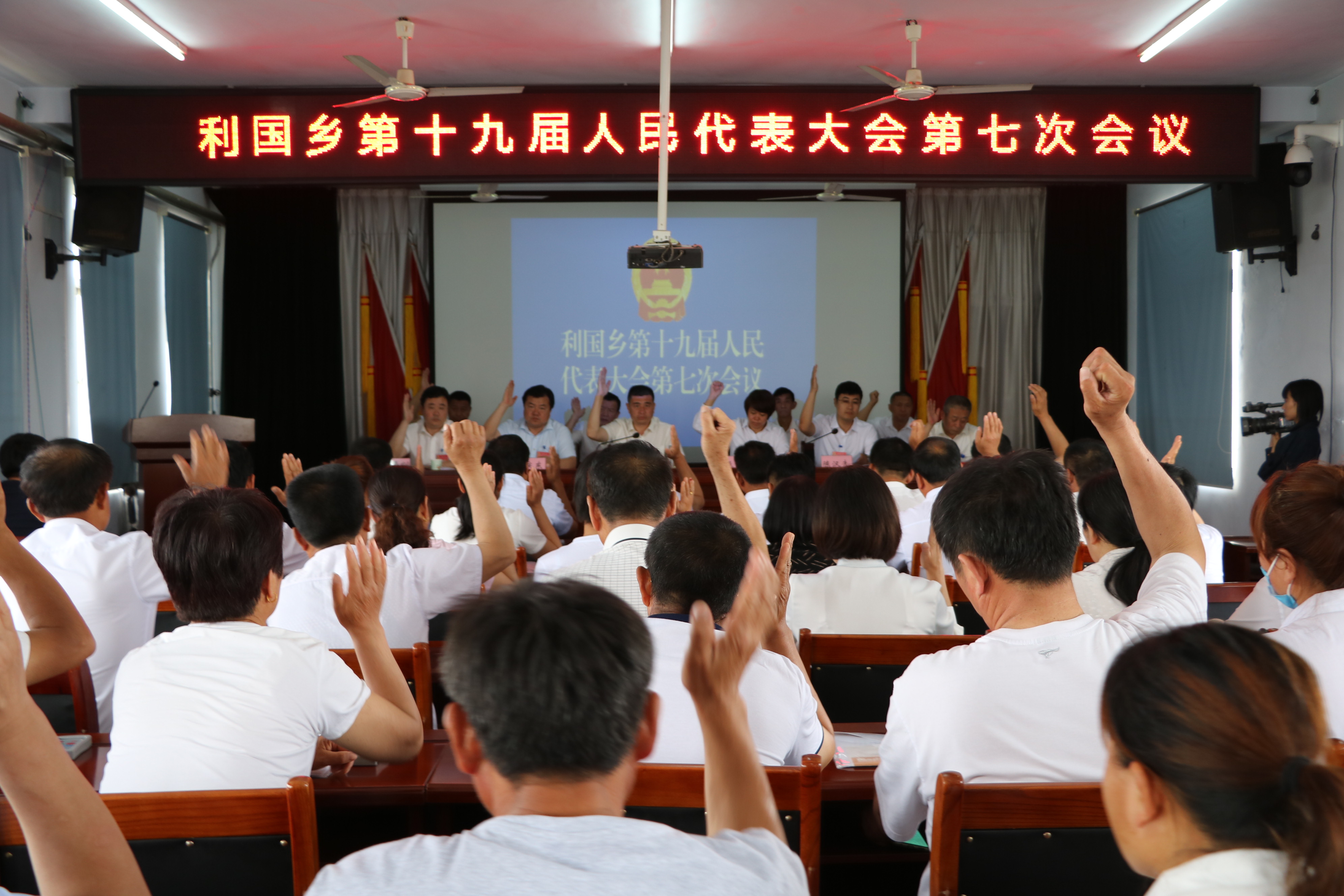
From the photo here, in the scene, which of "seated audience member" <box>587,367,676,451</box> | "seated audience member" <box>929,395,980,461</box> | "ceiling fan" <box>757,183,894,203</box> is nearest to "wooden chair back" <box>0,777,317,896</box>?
"seated audience member" <box>587,367,676,451</box>

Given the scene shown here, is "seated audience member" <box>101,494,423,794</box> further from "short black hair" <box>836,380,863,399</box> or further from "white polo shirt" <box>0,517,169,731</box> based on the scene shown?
"short black hair" <box>836,380,863,399</box>

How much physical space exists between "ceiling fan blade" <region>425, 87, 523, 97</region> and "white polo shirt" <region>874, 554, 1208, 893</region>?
3522mm

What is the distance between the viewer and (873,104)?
15.0 feet

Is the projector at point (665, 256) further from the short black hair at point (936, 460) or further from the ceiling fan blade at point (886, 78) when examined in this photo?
the short black hair at point (936, 460)

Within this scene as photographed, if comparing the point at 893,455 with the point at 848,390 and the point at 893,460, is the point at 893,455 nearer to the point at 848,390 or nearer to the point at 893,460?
the point at 893,460

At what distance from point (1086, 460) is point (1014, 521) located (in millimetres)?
2338

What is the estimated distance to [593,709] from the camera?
0.89 m

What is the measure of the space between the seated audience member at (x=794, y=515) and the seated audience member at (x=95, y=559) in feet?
5.47

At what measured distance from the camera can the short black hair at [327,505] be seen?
2.61 meters

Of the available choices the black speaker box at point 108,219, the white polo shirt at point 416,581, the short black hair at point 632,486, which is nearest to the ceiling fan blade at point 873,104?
the short black hair at point 632,486

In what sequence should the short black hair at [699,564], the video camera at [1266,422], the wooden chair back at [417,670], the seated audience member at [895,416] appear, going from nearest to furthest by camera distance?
the short black hair at [699,564] < the wooden chair back at [417,670] < the video camera at [1266,422] < the seated audience member at [895,416]

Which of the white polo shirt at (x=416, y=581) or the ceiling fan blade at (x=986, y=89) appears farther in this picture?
the ceiling fan blade at (x=986, y=89)

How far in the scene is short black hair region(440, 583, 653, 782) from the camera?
88 cm

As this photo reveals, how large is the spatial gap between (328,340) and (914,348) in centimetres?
460
